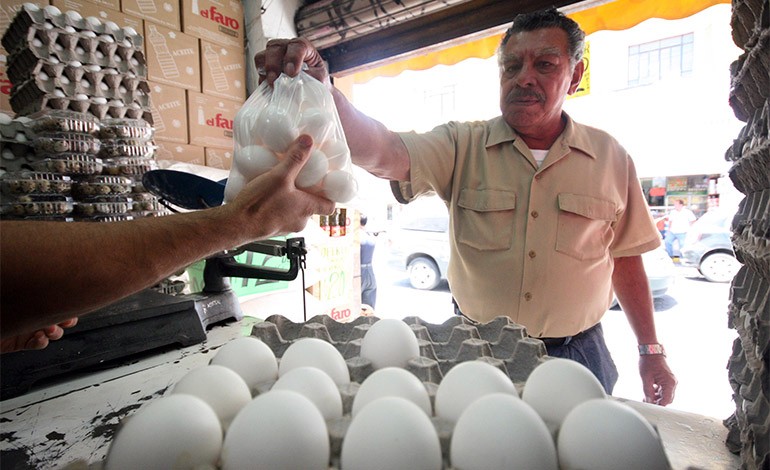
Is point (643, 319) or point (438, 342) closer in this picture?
point (438, 342)

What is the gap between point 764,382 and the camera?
23.3 inches

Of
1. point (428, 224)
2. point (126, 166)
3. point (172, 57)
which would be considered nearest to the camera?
point (126, 166)

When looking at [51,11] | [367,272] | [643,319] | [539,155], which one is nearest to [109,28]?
[51,11]

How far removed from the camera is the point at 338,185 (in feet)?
3.11

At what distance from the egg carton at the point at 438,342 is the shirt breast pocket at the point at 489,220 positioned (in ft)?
1.34

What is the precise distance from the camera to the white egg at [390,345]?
3.01 feet

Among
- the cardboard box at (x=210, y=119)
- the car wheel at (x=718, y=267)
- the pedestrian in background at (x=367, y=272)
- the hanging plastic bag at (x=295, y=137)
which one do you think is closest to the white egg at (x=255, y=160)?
the hanging plastic bag at (x=295, y=137)

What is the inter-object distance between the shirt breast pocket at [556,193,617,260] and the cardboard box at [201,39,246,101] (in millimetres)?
2353

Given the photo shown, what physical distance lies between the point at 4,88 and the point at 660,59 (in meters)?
8.67

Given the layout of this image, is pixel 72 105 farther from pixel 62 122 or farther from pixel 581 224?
pixel 581 224

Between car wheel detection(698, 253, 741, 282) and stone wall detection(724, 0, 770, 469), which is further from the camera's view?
car wheel detection(698, 253, 741, 282)

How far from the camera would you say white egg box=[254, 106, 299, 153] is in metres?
0.89

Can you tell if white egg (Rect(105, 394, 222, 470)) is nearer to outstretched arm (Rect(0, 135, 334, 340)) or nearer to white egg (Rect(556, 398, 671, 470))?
outstretched arm (Rect(0, 135, 334, 340))

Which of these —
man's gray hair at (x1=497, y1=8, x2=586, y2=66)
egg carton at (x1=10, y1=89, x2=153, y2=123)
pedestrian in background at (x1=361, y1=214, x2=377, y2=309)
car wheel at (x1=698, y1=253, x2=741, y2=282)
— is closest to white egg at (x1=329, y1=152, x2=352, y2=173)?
man's gray hair at (x1=497, y1=8, x2=586, y2=66)
